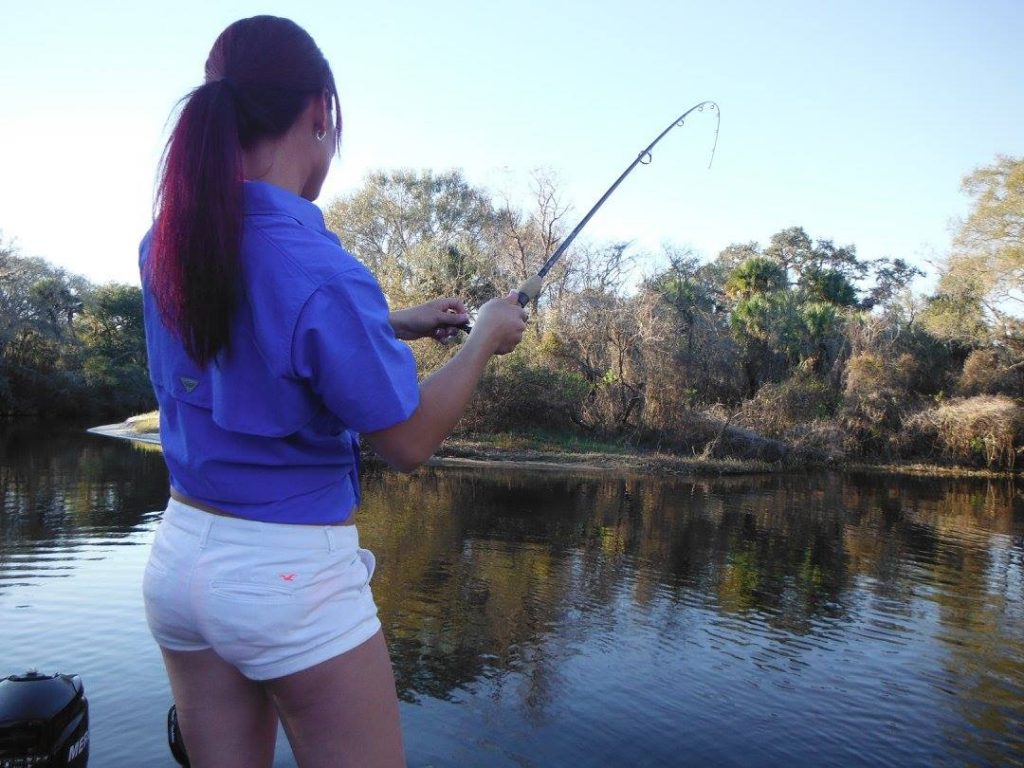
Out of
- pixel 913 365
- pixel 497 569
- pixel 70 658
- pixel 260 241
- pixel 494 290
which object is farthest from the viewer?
pixel 494 290

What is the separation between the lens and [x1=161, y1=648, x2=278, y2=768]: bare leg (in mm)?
1411

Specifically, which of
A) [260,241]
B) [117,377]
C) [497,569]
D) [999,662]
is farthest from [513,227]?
[260,241]

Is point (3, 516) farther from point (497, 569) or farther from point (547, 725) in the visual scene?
point (547, 725)

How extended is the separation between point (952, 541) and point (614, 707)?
9169 mm

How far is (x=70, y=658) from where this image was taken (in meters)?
6.02

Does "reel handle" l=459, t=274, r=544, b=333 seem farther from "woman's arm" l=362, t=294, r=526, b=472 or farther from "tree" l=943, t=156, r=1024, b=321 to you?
"tree" l=943, t=156, r=1024, b=321

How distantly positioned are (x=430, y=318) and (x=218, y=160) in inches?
24.9

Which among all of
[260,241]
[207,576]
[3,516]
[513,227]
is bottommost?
[3,516]

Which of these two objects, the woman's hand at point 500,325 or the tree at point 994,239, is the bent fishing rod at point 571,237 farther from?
the tree at point 994,239

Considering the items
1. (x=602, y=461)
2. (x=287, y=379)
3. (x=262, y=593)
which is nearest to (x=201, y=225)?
(x=287, y=379)

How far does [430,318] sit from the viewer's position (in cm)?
185

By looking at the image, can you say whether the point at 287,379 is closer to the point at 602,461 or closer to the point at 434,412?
the point at 434,412

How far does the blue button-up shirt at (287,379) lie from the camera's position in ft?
3.99

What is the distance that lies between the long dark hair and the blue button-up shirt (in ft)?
0.10
